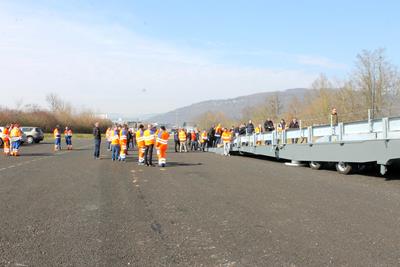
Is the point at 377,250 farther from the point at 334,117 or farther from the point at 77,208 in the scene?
the point at 334,117

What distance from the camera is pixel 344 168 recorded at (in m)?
13.7

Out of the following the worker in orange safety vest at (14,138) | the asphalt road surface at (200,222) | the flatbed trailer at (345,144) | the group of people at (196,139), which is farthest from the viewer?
the group of people at (196,139)

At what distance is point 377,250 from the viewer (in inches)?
211

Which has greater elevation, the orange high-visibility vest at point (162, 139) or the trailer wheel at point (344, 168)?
the orange high-visibility vest at point (162, 139)

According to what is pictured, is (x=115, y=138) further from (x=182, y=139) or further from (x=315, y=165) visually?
(x=182, y=139)

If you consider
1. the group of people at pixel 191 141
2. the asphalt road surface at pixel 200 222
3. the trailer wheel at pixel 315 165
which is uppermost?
the group of people at pixel 191 141

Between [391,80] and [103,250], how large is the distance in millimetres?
40686

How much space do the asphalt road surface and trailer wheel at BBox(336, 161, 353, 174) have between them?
137 cm

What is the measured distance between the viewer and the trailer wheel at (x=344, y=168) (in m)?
13.5

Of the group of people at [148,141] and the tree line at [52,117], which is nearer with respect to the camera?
the group of people at [148,141]

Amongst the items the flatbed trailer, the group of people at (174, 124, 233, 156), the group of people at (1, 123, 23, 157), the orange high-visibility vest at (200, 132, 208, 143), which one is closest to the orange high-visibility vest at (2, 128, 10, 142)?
the group of people at (1, 123, 23, 157)

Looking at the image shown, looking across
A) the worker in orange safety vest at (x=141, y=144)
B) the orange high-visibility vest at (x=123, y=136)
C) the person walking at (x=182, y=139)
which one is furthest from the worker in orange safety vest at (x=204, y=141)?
the worker in orange safety vest at (x=141, y=144)

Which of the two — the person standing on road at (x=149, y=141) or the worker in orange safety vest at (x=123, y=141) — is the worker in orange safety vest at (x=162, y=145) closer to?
the person standing on road at (x=149, y=141)

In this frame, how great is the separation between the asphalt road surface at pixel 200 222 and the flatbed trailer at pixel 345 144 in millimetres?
847
